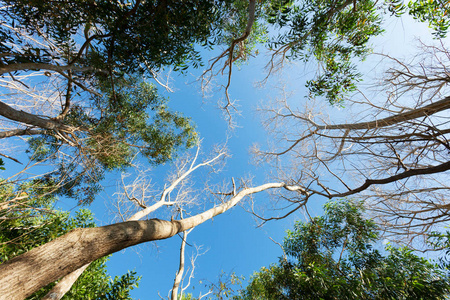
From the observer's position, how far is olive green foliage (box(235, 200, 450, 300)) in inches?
126

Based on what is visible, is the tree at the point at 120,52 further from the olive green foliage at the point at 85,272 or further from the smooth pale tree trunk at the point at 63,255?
the olive green foliage at the point at 85,272

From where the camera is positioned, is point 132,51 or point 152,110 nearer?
point 132,51

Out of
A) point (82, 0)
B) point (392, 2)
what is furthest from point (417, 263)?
point (82, 0)

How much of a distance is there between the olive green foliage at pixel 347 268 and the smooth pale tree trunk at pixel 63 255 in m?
3.89

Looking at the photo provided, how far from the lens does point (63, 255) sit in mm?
1305

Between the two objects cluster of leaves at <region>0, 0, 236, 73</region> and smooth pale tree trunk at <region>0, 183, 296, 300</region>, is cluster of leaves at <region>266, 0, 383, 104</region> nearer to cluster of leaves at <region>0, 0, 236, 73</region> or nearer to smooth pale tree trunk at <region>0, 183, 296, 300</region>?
cluster of leaves at <region>0, 0, 236, 73</region>

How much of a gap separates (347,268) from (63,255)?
5266mm

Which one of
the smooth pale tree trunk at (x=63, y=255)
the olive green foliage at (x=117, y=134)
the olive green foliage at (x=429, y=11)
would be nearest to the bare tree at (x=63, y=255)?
the smooth pale tree trunk at (x=63, y=255)

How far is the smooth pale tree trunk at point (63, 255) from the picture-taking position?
3.69 feet

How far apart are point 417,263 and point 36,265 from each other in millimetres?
6053

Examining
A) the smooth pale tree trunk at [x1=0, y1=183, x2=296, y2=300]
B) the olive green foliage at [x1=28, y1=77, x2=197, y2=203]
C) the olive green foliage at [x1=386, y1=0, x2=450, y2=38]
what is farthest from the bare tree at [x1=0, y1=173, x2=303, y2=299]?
the olive green foliage at [x1=386, y1=0, x2=450, y2=38]

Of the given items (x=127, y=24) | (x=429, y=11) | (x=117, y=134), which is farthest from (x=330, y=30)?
(x=117, y=134)

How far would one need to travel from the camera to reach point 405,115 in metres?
2.52

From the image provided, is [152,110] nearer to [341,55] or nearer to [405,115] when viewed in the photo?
[341,55]
